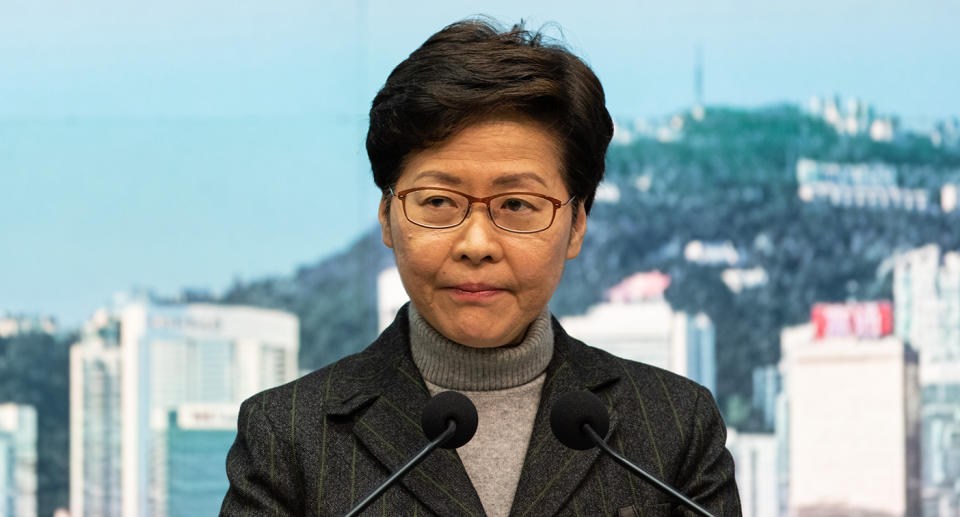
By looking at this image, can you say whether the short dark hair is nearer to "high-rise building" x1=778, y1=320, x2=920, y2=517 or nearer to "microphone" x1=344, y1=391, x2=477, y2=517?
"microphone" x1=344, y1=391, x2=477, y2=517

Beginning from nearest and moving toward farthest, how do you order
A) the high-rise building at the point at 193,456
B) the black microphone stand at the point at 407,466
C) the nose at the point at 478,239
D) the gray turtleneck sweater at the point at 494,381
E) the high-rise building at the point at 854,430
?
the black microphone stand at the point at 407,466 < the nose at the point at 478,239 < the gray turtleneck sweater at the point at 494,381 < the high-rise building at the point at 854,430 < the high-rise building at the point at 193,456

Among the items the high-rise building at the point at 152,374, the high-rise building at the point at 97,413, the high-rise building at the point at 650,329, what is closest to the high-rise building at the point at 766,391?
the high-rise building at the point at 650,329

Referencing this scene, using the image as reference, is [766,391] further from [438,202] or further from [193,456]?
[438,202]

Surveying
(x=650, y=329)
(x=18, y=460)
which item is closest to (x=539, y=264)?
(x=650, y=329)

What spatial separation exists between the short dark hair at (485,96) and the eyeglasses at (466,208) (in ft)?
0.20

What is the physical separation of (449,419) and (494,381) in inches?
10.6

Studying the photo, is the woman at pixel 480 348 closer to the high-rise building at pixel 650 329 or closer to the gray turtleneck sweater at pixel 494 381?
the gray turtleneck sweater at pixel 494 381

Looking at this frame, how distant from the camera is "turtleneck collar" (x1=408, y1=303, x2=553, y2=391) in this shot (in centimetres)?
141

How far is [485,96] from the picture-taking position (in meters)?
1.29

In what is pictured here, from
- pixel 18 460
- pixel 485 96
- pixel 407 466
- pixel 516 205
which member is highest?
pixel 485 96

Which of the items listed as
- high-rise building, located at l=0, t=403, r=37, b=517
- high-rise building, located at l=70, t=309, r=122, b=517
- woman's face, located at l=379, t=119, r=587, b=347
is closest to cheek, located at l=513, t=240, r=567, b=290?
woman's face, located at l=379, t=119, r=587, b=347

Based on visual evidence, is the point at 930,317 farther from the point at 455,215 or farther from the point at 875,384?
the point at 455,215

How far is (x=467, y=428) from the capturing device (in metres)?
1.15

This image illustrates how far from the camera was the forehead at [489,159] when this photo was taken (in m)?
1.29
